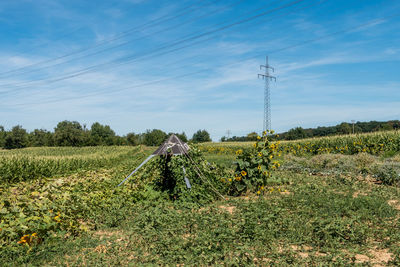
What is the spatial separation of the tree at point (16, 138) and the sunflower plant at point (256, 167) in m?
82.0

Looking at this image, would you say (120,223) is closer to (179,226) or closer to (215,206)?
(179,226)

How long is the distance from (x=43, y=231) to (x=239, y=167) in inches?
230

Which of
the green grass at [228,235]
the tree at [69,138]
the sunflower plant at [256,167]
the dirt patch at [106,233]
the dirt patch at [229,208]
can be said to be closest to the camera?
the green grass at [228,235]

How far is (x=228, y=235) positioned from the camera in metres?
5.45

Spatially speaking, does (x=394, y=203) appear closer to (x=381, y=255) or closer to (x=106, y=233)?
(x=381, y=255)

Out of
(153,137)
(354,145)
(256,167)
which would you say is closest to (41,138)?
(153,137)

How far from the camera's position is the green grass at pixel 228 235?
15.4 feet

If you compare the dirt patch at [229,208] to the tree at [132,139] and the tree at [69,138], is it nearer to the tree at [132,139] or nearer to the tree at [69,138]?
the tree at [69,138]

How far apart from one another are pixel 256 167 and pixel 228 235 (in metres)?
4.15

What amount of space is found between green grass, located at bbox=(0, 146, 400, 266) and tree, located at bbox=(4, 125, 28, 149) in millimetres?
80720

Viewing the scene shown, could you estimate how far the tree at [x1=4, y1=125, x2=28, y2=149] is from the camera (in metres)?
75.6

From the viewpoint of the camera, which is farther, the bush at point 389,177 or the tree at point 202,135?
the tree at point 202,135

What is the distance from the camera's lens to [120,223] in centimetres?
686

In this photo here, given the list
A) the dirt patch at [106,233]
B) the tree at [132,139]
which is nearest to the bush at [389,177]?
the dirt patch at [106,233]
